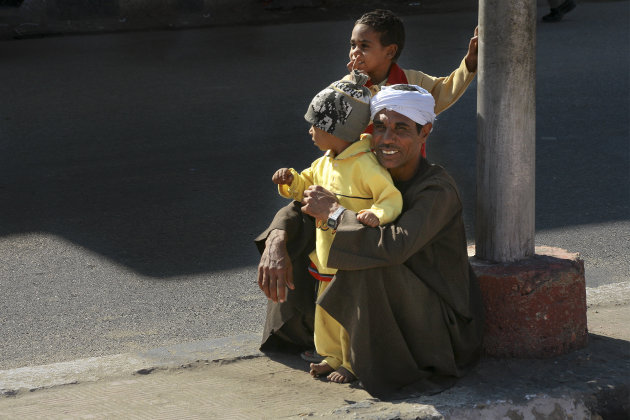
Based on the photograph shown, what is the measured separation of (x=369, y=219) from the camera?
3.36 m

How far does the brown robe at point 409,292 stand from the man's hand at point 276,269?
162 millimetres

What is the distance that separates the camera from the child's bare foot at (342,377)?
3.62 metres

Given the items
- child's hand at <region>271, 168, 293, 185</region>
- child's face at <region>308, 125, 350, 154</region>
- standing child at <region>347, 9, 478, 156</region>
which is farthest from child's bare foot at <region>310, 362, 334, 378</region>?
standing child at <region>347, 9, 478, 156</region>

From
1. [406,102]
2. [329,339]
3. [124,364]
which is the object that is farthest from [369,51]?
[124,364]

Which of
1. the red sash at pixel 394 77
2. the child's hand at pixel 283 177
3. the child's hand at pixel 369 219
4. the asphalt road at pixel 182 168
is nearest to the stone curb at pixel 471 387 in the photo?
the asphalt road at pixel 182 168

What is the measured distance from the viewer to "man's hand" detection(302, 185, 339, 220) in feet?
11.3

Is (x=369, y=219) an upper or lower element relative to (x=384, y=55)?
lower

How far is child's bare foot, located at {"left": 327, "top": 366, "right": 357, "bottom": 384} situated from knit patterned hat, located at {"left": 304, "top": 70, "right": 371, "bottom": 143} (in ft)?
2.83

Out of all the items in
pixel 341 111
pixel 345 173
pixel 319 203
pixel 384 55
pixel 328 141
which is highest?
pixel 384 55

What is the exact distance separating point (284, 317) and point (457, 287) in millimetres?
732

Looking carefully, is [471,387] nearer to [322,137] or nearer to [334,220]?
[334,220]

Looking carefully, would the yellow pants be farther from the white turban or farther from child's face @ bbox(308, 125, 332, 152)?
the white turban

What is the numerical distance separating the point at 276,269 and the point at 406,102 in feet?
2.52

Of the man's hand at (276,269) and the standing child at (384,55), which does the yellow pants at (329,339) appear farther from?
the standing child at (384,55)
